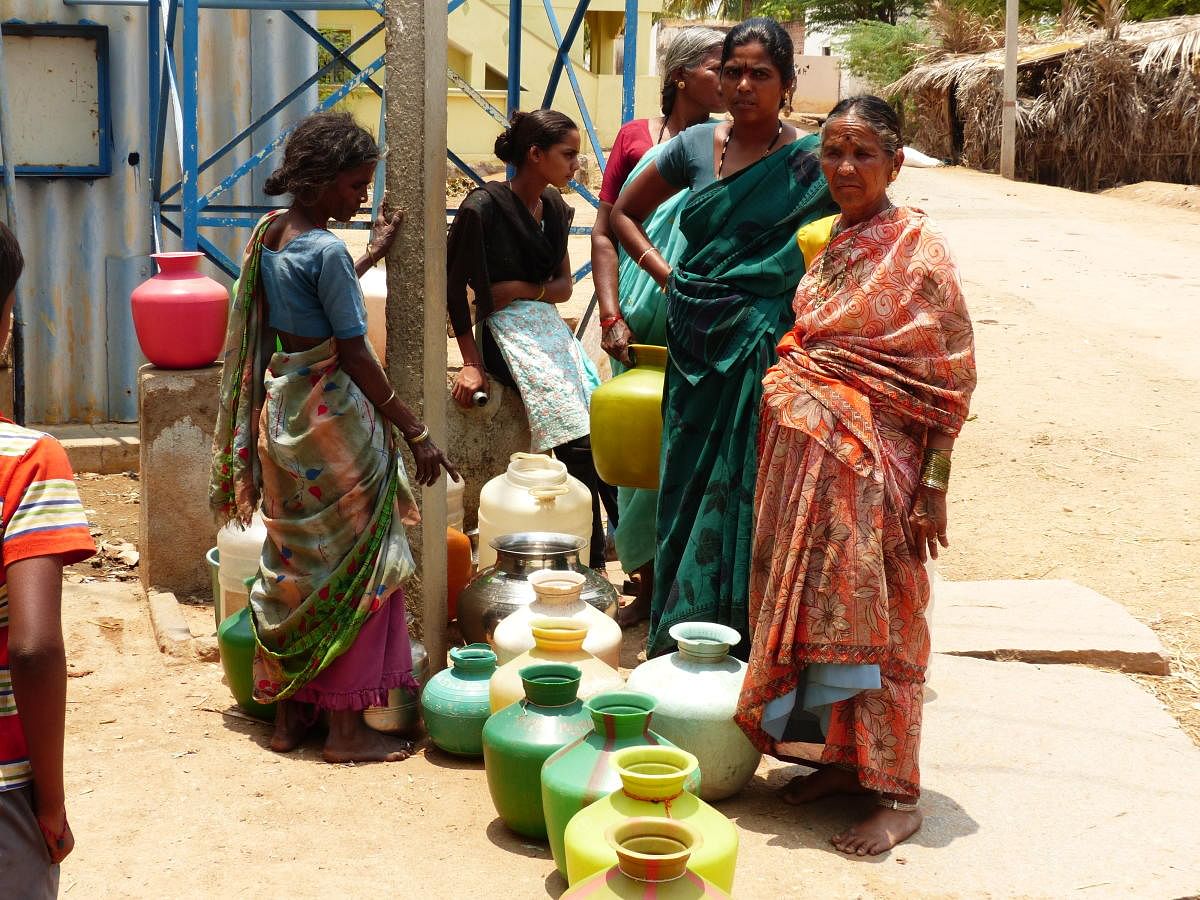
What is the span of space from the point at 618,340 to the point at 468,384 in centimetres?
90

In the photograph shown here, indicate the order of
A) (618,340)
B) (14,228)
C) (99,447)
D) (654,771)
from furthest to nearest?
1. (99,447)
2. (14,228)
3. (618,340)
4. (654,771)

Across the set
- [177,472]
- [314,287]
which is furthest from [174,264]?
[314,287]

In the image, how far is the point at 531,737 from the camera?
3244mm

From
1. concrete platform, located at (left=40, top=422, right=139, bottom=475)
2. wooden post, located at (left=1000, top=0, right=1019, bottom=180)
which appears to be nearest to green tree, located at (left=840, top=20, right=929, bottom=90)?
wooden post, located at (left=1000, top=0, right=1019, bottom=180)

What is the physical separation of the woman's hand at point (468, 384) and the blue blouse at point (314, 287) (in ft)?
4.93

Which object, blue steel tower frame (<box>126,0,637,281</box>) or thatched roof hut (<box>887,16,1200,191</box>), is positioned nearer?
blue steel tower frame (<box>126,0,637,281</box>)

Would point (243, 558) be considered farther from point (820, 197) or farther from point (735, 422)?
point (820, 197)

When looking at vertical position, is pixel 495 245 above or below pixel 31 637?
above

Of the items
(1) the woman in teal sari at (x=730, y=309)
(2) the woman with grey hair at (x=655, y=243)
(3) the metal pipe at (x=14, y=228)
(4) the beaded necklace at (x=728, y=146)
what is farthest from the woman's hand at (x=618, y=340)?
(3) the metal pipe at (x=14, y=228)

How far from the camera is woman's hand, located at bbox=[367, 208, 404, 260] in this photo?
3949 mm

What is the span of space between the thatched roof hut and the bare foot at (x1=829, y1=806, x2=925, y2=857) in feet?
60.9

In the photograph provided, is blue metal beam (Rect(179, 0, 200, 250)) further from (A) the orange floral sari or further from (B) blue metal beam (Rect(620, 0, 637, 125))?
(A) the orange floral sari

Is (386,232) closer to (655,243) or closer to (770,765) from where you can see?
(655,243)

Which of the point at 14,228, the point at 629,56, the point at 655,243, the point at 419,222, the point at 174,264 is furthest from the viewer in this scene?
the point at 14,228
